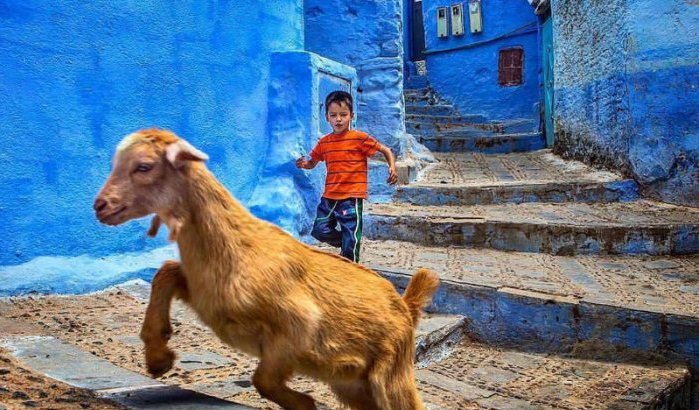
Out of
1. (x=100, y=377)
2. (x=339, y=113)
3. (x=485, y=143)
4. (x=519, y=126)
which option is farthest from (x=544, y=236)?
(x=519, y=126)

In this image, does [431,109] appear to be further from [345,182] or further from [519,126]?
[345,182]

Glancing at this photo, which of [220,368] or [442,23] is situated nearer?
[220,368]

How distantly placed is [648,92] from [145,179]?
583 centimetres

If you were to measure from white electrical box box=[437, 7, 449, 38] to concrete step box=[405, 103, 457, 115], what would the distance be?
1.96m

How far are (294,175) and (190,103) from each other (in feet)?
3.54

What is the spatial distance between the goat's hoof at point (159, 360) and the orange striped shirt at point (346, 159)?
2288mm

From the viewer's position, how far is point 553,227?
16.5 feet

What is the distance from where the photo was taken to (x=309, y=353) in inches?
61.4

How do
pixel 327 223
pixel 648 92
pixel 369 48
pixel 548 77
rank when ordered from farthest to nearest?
pixel 548 77, pixel 369 48, pixel 648 92, pixel 327 223

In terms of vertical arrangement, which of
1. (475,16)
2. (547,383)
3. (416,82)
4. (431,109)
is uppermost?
(475,16)

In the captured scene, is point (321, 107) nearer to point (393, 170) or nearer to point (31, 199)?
point (393, 170)

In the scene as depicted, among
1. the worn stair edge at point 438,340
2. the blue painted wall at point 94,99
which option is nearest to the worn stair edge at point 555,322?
the worn stair edge at point 438,340

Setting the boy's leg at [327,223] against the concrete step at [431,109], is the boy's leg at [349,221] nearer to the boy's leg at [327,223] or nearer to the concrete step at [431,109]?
the boy's leg at [327,223]

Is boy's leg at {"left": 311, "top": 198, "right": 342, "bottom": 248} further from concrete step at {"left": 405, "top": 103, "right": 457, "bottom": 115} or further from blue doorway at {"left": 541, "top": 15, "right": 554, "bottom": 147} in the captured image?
concrete step at {"left": 405, "top": 103, "right": 457, "bottom": 115}
